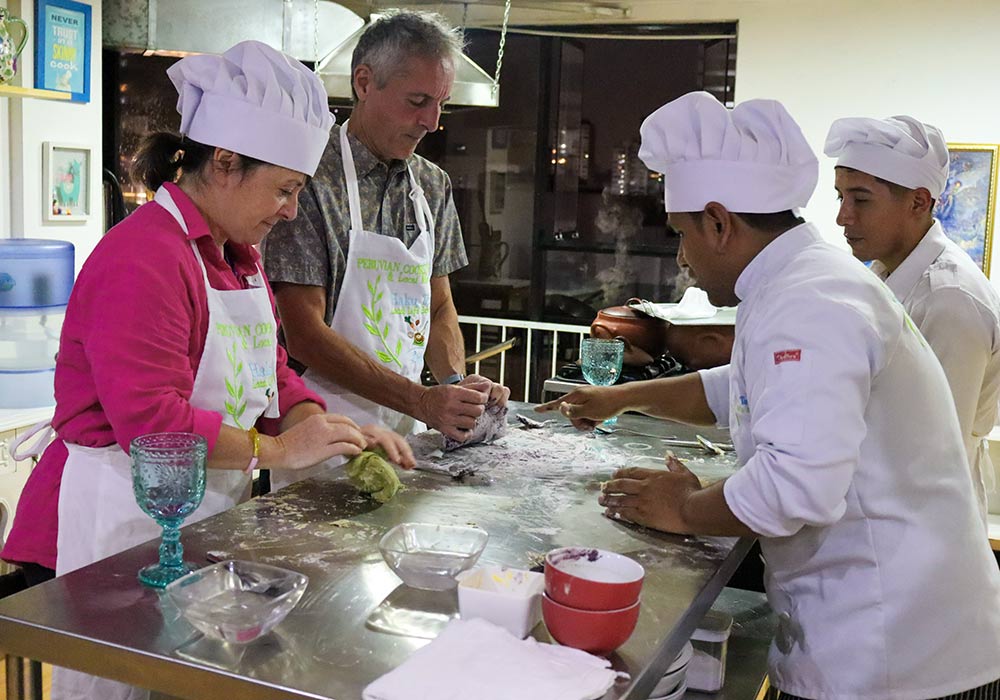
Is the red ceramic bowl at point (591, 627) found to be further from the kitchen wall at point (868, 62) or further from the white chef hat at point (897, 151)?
the kitchen wall at point (868, 62)

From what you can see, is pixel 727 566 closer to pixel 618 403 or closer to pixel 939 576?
pixel 939 576

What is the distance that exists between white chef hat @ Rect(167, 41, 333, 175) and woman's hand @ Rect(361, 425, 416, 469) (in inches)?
20.4

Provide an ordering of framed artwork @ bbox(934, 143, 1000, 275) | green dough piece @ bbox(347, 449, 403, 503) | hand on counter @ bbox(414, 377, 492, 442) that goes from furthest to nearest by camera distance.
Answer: framed artwork @ bbox(934, 143, 1000, 275) < hand on counter @ bbox(414, 377, 492, 442) < green dough piece @ bbox(347, 449, 403, 503)

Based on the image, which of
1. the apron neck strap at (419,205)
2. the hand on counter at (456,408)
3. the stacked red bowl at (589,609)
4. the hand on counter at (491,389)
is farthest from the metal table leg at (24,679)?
the apron neck strap at (419,205)

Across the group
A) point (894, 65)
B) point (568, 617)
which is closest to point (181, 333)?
point (568, 617)

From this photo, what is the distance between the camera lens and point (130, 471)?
5.77 feet

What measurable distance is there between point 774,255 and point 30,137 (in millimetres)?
3407

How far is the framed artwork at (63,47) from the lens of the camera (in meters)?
3.99

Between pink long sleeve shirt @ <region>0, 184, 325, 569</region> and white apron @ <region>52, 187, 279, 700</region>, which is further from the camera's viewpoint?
white apron @ <region>52, 187, 279, 700</region>

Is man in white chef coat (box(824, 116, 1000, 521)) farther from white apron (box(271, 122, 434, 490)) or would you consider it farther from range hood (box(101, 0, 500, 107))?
range hood (box(101, 0, 500, 107))

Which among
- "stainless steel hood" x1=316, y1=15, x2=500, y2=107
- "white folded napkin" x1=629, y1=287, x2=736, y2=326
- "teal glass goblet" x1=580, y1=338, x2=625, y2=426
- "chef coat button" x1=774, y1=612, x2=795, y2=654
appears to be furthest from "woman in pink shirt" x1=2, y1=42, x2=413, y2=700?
"white folded napkin" x1=629, y1=287, x2=736, y2=326

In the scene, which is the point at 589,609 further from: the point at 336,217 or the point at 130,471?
the point at 336,217

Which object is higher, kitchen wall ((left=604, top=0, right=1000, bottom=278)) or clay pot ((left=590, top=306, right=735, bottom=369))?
kitchen wall ((left=604, top=0, right=1000, bottom=278))

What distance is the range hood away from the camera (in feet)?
14.9
